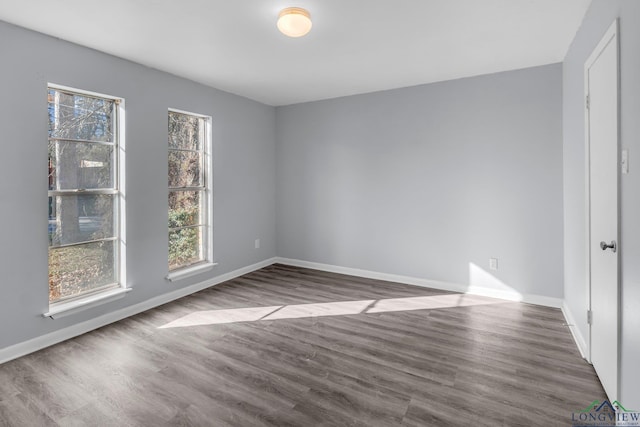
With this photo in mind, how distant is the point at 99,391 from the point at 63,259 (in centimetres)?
141

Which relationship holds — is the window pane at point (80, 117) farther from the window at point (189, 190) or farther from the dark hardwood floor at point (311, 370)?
the dark hardwood floor at point (311, 370)

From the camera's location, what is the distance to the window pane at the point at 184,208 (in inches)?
157

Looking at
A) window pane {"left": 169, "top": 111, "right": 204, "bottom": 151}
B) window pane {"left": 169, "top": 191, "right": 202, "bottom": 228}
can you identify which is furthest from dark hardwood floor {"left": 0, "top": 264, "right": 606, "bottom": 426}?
window pane {"left": 169, "top": 111, "right": 204, "bottom": 151}

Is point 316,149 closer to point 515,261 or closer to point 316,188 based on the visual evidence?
point 316,188

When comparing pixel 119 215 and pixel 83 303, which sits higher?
pixel 119 215

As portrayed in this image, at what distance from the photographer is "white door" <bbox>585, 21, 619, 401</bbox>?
6.05 ft

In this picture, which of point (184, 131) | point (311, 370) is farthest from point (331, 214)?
point (311, 370)

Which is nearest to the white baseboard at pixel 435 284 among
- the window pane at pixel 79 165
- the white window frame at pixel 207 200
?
the white window frame at pixel 207 200

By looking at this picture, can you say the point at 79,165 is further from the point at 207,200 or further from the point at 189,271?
the point at 189,271

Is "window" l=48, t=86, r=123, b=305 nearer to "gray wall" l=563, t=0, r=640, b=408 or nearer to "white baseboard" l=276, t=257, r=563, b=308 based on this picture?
"white baseboard" l=276, t=257, r=563, b=308

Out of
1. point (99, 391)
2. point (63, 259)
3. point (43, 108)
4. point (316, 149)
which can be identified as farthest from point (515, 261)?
point (43, 108)

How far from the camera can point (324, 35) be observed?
2.83 meters

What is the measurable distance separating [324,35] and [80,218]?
2793mm

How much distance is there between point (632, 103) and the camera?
160 cm
